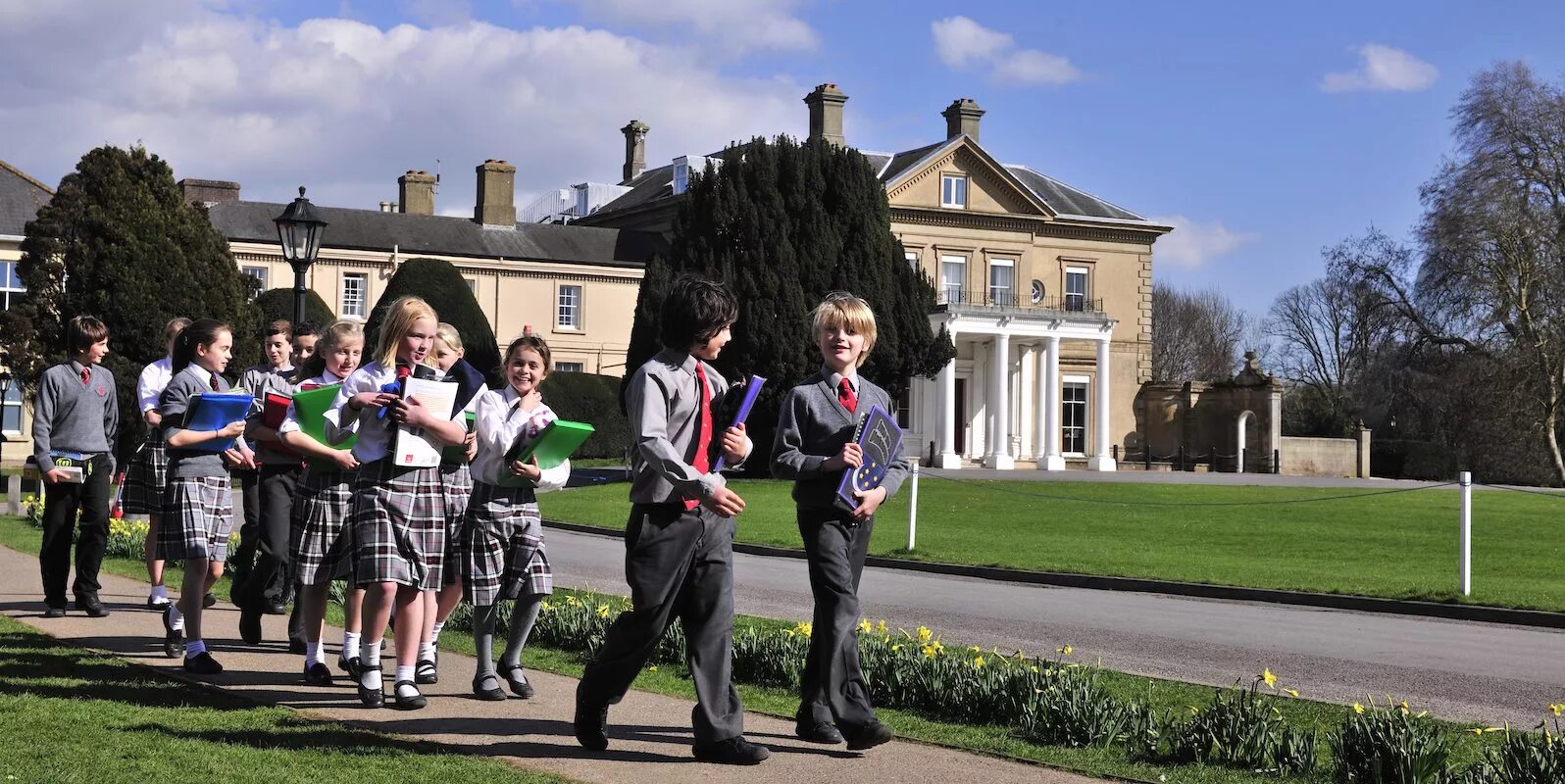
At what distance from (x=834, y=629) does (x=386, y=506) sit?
7.04ft

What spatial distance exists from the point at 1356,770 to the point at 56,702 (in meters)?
5.47

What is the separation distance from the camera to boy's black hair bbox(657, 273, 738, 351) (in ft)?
20.1

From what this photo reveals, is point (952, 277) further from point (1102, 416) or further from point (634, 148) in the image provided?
point (634, 148)

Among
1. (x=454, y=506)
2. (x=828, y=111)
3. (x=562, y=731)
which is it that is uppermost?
(x=828, y=111)

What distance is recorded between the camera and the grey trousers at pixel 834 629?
6.23m

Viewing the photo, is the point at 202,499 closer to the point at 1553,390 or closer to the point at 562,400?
the point at 562,400

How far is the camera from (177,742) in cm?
Result: 612

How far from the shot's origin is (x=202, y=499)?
28.1 ft

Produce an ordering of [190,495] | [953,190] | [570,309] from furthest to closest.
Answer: [570,309] < [953,190] < [190,495]

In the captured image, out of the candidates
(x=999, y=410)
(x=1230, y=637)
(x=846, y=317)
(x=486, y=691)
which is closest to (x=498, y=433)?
(x=486, y=691)

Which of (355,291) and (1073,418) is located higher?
(355,291)

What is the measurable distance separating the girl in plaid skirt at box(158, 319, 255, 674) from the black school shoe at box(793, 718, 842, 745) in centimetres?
A: 344

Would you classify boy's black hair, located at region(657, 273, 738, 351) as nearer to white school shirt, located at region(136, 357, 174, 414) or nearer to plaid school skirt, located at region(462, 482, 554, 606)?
plaid school skirt, located at region(462, 482, 554, 606)

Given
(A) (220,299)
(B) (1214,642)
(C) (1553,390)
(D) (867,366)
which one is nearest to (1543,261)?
(C) (1553,390)
